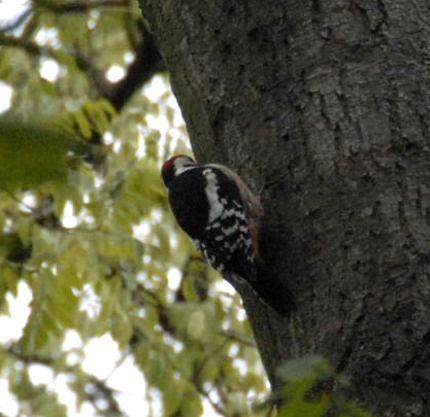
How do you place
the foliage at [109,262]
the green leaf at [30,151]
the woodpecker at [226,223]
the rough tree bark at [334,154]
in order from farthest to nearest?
the foliage at [109,262] < the woodpecker at [226,223] < the rough tree bark at [334,154] < the green leaf at [30,151]

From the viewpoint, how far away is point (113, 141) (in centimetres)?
659

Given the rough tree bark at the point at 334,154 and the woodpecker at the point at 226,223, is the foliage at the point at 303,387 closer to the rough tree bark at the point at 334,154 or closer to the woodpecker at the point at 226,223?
the rough tree bark at the point at 334,154

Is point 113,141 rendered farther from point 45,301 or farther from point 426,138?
point 426,138

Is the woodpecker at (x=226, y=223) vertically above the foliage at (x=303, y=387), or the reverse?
the foliage at (x=303, y=387)

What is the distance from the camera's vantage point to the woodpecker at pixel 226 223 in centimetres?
260

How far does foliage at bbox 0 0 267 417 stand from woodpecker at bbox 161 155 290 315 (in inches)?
19.1

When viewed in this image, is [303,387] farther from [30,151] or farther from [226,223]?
[226,223]

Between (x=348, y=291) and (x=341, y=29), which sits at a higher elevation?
(x=341, y=29)

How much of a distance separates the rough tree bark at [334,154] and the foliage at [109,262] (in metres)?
1.02

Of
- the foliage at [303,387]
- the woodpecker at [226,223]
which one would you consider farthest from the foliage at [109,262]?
the foliage at [303,387]

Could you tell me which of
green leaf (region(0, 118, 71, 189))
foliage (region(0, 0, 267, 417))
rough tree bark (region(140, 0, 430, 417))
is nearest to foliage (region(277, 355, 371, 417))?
green leaf (region(0, 118, 71, 189))

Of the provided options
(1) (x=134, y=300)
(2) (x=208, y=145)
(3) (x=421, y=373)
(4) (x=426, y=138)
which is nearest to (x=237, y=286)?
(2) (x=208, y=145)

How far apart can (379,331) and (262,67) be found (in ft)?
2.95

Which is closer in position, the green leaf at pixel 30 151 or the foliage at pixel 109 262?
the green leaf at pixel 30 151
